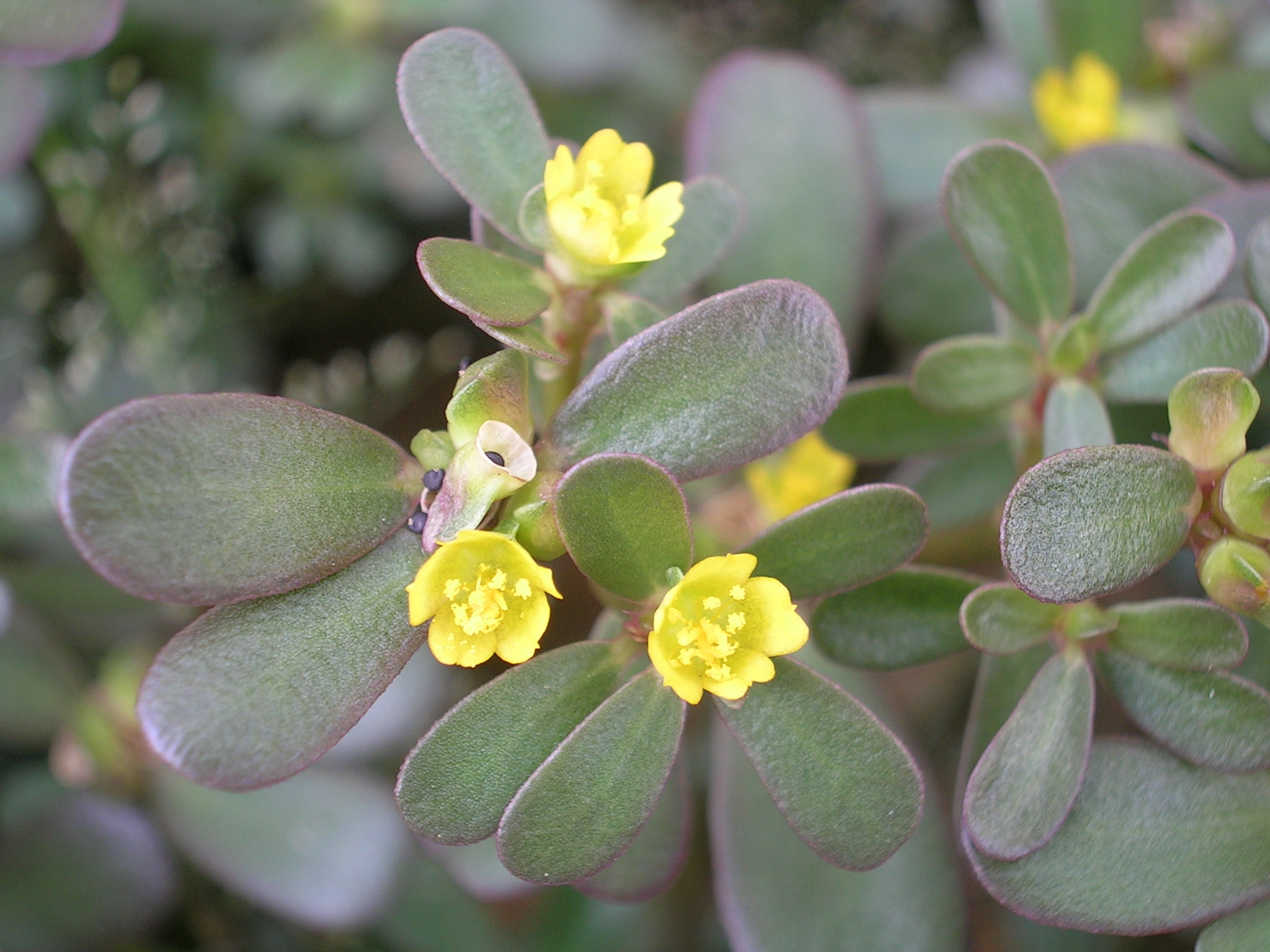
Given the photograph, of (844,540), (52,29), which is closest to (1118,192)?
(844,540)

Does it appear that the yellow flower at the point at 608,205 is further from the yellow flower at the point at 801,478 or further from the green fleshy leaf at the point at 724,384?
the yellow flower at the point at 801,478

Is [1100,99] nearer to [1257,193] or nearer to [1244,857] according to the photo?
[1257,193]

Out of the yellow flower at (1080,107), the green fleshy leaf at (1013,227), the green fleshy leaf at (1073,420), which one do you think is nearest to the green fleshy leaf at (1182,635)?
the green fleshy leaf at (1073,420)

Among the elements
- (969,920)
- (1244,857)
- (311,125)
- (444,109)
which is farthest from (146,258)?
(1244,857)

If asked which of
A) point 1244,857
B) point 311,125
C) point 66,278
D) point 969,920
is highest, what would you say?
point 311,125

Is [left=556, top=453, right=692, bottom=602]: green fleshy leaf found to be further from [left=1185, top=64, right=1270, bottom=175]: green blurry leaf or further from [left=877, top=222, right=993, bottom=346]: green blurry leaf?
[left=1185, top=64, right=1270, bottom=175]: green blurry leaf

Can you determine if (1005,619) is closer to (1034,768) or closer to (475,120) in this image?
(1034,768)
